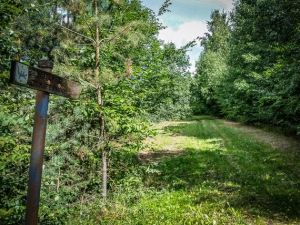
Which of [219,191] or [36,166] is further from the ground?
[36,166]

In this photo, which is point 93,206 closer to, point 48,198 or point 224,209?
point 48,198

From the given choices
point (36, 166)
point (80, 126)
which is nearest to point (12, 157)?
point (36, 166)

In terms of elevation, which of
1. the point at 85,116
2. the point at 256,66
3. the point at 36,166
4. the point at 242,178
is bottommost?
the point at 242,178

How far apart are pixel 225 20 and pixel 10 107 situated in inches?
1856

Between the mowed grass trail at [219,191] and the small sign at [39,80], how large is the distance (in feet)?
8.45

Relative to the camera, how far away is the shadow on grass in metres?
4.55

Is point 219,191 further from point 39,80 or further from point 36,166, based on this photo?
point 39,80

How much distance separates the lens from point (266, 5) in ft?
38.5

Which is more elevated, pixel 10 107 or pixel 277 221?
pixel 10 107

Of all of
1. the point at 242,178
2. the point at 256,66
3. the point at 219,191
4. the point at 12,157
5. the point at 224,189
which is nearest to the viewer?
the point at 12,157

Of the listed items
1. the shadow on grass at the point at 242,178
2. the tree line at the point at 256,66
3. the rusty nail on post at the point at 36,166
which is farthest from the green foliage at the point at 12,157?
the tree line at the point at 256,66

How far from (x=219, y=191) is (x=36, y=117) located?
192 inches

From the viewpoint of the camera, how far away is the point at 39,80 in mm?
1935

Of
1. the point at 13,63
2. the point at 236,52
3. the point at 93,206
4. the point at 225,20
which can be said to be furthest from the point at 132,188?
the point at 225,20
